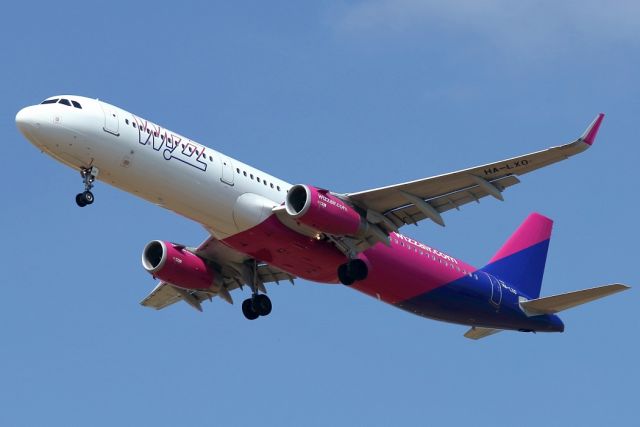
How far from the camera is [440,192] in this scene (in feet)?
138

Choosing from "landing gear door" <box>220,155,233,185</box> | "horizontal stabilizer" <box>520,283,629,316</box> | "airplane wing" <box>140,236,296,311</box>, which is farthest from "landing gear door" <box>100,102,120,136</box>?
"horizontal stabilizer" <box>520,283,629,316</box>

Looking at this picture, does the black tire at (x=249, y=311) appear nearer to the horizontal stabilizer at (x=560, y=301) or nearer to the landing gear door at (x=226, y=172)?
the landing gear door at (x=226, y=172)

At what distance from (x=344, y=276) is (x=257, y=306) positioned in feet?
16.1

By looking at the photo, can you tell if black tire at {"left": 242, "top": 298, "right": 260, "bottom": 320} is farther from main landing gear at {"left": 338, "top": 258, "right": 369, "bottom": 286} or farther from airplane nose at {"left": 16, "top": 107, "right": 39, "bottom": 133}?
airplane nose at {"left": 16, "top": 107, "right": 39, "bottom": 133}

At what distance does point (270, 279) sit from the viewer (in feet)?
158

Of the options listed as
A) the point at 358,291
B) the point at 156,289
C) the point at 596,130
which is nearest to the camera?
the point at 596,130

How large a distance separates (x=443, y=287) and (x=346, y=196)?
646cm

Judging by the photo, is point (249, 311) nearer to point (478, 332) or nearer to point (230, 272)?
point (230, 272)

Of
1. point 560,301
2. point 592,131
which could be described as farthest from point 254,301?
point 592,131

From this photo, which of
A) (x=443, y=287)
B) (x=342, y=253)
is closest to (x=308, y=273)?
(x=342, y=253)

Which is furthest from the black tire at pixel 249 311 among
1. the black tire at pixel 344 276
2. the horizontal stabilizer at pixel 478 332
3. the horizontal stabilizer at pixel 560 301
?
the horizontal stabilizer at pixel 560 301

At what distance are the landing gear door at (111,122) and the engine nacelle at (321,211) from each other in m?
6.01

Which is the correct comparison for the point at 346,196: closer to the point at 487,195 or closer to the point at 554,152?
the point at 487,195

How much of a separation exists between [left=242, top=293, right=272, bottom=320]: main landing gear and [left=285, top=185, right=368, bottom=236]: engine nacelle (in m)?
6.52
